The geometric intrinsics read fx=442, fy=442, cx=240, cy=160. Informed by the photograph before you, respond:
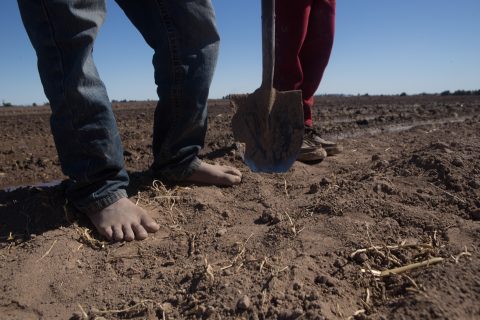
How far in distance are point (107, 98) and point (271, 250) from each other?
1027 mm

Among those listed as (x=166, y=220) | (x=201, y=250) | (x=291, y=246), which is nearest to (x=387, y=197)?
(x=291, y=246)

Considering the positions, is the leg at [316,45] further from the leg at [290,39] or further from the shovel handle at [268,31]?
the shovel handle at [268,31]

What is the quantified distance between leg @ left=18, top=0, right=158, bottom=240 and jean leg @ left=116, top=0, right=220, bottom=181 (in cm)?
36

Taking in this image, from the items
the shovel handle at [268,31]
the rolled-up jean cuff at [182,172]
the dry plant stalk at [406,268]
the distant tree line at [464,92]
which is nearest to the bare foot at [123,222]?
the rolled-up jean cuff at [182,172]

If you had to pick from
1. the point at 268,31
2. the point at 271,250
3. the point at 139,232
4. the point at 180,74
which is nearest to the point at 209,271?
the point at 271,250

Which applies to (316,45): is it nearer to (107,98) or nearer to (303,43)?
(303,43)

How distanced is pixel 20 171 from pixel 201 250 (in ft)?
8.21

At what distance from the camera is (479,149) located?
259cm

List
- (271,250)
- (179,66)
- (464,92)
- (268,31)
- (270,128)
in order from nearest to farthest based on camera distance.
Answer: (271,250) → (179,66) → (268,31) → (270,128) → (464,92)

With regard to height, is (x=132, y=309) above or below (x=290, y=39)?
below

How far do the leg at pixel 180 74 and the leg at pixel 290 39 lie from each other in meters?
0.86

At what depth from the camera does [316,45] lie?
3.32 meters

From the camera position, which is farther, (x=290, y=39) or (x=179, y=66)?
(x=290, y=39)

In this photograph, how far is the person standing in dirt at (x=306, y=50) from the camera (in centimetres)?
310
